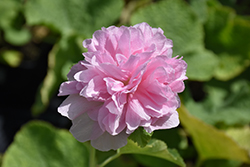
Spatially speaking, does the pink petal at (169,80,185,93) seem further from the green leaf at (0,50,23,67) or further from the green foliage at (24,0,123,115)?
the green leaf at (0,50,23,67)

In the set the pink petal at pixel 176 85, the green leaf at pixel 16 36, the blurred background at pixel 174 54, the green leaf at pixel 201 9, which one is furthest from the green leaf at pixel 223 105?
the green leaf at pixel 16 36

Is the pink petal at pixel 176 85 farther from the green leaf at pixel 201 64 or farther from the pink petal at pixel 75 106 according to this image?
the green leaf at pixel 201 64

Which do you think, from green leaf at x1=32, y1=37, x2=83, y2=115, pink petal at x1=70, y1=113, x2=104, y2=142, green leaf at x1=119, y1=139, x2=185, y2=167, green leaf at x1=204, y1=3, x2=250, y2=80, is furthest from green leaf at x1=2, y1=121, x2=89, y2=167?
green leaf at x1=204, y1=3, x2=250, y2=80

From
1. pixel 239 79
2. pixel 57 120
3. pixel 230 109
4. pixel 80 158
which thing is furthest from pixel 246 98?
pixel 57 120

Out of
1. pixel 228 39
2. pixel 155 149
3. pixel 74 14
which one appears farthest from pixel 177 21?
pixel 155 149

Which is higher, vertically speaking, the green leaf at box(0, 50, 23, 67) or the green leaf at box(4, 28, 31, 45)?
the green leaf at box(4, 28, 31, 45)

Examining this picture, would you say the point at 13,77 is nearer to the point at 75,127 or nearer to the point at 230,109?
the point at 230,109

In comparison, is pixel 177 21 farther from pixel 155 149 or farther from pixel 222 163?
pixel 155 149
